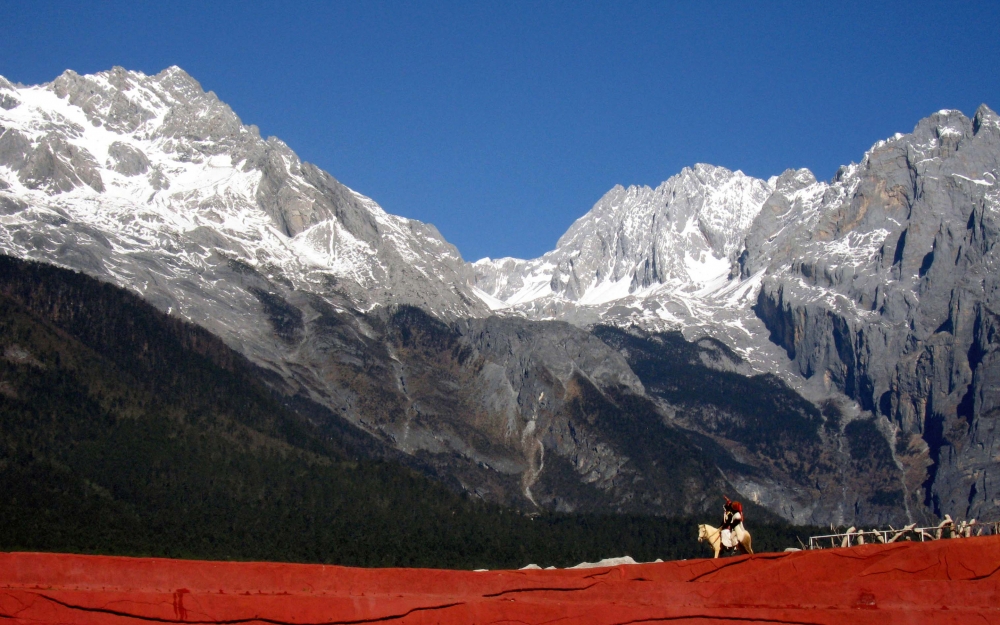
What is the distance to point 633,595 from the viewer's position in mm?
35281

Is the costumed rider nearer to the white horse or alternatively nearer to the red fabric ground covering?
the white horse

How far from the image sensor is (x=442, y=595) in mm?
34812

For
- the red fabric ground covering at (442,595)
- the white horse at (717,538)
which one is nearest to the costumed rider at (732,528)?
the white horse at (717,538)

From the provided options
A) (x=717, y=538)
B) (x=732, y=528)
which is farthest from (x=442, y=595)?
(x=732, y=528)

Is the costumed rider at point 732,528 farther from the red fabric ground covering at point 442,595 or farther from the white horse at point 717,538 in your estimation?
the red fabric ground covering at point 442,595

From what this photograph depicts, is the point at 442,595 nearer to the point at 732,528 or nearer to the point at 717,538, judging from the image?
the point at 717,538

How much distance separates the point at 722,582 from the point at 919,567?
17.7 feet

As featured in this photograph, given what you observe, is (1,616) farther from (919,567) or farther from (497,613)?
(919,567)

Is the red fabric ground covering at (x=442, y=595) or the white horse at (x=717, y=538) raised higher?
the white horse at (x=717, y=538)

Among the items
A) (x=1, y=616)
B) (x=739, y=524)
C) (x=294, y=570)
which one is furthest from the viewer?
(x=739, y=524)

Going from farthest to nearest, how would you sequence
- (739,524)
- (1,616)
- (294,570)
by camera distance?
(739,524)
(294,570)
(1,616)

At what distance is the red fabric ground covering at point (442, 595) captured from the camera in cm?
3306

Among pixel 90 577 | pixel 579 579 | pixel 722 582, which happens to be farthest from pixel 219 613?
pixel 722 582

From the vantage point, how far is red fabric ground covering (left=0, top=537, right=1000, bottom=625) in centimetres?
3306
